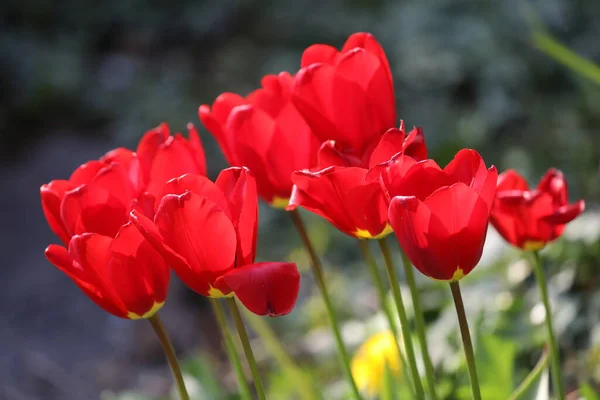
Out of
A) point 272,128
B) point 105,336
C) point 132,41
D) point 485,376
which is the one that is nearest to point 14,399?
point 105,336

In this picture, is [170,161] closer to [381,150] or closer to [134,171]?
[134,171]

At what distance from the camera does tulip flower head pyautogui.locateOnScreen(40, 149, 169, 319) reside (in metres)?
0.67

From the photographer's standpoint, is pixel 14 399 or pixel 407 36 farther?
pixel 407 36

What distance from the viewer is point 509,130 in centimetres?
315

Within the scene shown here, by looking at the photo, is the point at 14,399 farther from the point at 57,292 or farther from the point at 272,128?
the point at 272,128

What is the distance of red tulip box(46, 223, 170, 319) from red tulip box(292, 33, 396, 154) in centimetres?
19

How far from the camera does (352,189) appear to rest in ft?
2.08

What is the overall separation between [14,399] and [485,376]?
1.80 metres

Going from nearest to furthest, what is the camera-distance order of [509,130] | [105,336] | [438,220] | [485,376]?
1. [438,220]
2. [485,376]
3. [105,336]
4. [509,130]

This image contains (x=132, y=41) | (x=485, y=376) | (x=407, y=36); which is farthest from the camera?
(x=132, y=41)

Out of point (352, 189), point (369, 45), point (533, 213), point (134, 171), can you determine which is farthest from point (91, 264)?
point (533, 213)

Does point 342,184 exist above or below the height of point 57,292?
below

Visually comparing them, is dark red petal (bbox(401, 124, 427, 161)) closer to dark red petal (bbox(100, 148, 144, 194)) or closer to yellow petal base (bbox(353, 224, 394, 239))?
yellow petal base (bbox(353, 224, 394, 239))

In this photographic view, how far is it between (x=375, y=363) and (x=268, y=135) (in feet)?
2.10
